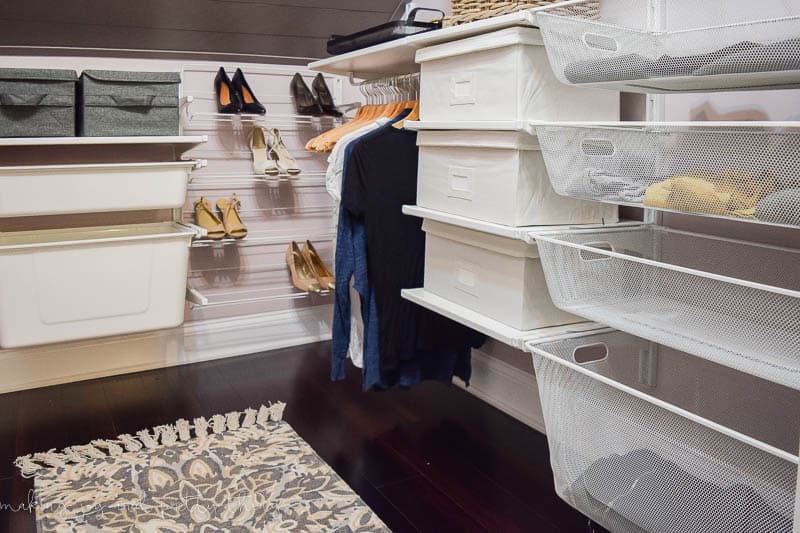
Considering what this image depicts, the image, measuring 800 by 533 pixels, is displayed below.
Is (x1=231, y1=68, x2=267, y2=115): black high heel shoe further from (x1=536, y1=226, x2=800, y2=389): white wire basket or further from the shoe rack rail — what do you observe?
(x1=536, y1=226, x2=800, y2=389): white wire basket

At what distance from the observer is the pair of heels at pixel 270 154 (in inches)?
121

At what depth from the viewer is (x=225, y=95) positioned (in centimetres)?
300

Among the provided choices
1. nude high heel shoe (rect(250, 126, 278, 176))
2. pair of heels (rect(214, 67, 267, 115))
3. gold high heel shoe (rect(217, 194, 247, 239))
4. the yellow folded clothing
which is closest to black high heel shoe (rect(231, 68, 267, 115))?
pair of heels (rect(214, 67, 267, 115))

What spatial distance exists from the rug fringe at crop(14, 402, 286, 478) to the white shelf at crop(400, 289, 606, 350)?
2.74ft

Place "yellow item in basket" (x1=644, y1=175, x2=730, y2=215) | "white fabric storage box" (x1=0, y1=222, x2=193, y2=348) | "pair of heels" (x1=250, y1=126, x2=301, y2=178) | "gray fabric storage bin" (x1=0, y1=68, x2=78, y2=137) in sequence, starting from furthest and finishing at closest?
"pair of heels" (x1=250, y1=126, x2=301, y2=178) → "white fabric storage box" (x1=0, y1=222, x2=193, y2=348) → "gray fabric storage bin" (x1=0, y1=68, x2=78, y2=137) → "yellow item in basket" (x1=644, y1=175, x2=730, y2=215)

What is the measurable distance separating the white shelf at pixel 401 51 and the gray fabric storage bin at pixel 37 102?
85cm

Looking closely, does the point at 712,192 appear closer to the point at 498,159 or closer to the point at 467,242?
the point at 498,159

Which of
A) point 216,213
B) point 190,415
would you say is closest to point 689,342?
point 190,415

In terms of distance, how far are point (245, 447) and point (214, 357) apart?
3.10ft

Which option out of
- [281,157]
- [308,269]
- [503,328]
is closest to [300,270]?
[308,269]

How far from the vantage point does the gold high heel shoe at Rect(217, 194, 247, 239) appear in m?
3.00

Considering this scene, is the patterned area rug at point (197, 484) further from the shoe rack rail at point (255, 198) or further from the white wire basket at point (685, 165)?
the white wire basket at point (685, 165)

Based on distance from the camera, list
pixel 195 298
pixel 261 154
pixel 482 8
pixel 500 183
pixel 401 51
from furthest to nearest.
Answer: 1. pixel 261 154
2. pixel 195 298
3. pixel 401 51
4. pixel 482 8
5. pixel 500 183

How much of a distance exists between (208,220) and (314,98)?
0.69 m
